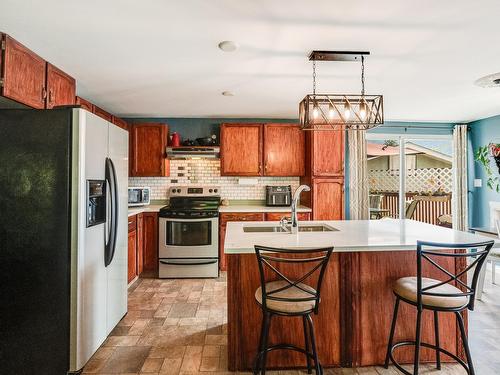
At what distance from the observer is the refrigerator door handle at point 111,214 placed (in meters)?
2.38

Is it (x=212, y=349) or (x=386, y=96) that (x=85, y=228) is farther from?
(x=386, y=96)

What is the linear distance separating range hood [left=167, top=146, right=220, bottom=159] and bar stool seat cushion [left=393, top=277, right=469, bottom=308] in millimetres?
3248

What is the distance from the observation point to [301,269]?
2115 millimetres

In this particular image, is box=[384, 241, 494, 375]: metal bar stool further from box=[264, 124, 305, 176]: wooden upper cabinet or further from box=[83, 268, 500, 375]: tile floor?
box=[264, 124, 305, 176]: wooden upper cabinet

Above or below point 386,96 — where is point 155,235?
below

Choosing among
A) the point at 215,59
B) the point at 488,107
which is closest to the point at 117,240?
the point at 215,59

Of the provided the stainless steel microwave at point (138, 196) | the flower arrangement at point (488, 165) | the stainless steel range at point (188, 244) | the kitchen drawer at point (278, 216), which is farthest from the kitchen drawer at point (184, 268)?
the flower arrangement at point (488, 165)

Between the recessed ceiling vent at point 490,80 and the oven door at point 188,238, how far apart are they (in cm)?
331

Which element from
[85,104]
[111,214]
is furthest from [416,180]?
[85,104]

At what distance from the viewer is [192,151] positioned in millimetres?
4629

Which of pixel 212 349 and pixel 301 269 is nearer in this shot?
pixel 301 269

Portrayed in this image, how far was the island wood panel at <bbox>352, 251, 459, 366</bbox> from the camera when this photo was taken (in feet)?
7.07

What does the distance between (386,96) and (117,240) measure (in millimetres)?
3358

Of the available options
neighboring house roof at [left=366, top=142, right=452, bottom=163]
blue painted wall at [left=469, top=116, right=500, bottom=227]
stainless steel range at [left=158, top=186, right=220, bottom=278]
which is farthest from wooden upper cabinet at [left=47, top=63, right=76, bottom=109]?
blue painted wall at [left=469, top=116, right=500, bottom=227]
